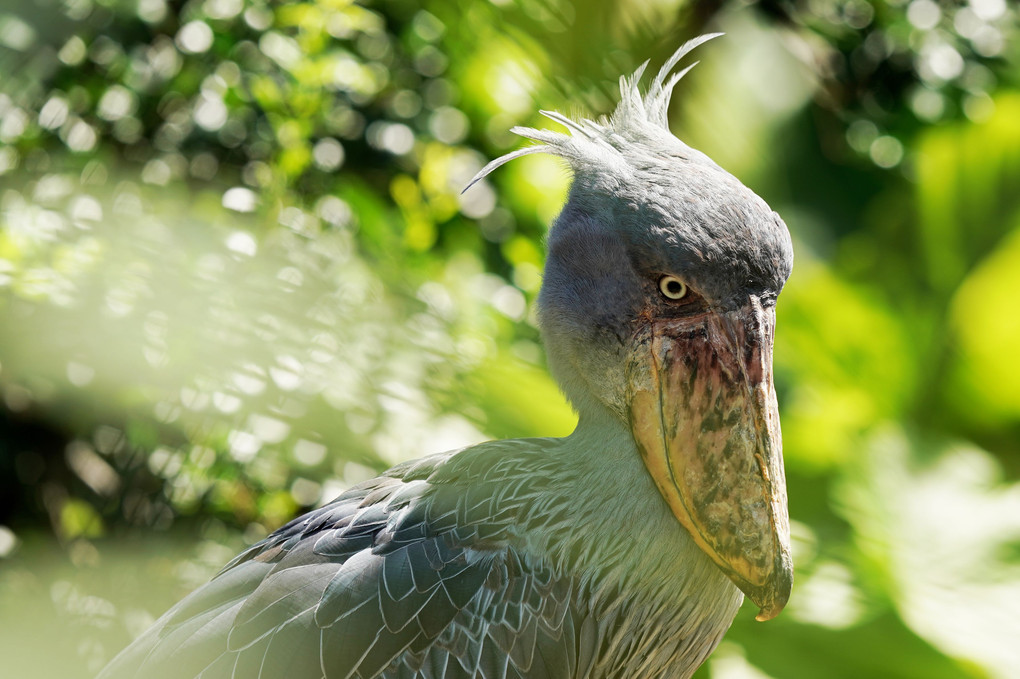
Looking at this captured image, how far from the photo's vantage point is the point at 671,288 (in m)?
1.20

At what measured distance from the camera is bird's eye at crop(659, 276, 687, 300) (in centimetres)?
119

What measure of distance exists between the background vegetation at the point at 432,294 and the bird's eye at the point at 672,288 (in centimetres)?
29

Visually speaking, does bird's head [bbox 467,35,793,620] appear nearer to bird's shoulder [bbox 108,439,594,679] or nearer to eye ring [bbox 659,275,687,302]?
eye ring [bbox 659,275,687,302]

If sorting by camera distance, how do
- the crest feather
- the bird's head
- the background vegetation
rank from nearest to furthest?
1. the bird's head
2. the crest feather
3. the background vegetation

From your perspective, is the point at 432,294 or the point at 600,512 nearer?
the point at 600,512

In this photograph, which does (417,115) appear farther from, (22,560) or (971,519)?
(971,519)

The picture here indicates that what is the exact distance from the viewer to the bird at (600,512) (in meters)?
1.16

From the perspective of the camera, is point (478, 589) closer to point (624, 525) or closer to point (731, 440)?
point (624, 525)

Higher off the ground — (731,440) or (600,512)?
(731,440)

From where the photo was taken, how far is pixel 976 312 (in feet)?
8.56

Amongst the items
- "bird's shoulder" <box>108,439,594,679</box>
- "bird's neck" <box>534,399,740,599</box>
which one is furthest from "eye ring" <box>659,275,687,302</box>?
"bird's shoulder" <box>108,439,594,679</box>

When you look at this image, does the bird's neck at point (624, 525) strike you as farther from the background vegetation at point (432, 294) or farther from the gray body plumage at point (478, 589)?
the background vegetation at point (432, 294)

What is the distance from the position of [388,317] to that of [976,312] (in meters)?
1.99

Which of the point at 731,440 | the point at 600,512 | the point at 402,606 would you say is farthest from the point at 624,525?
the point at 402,606
